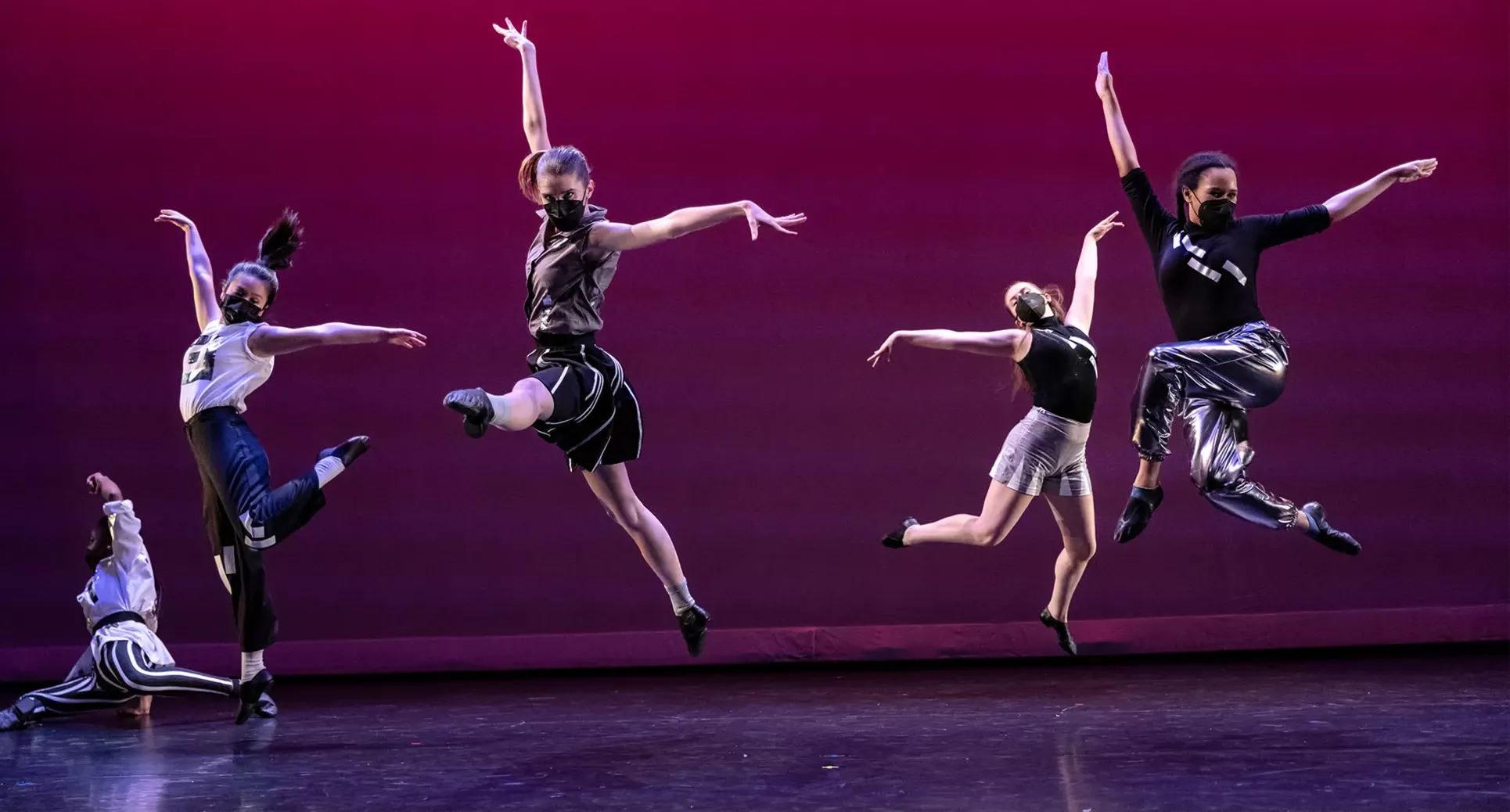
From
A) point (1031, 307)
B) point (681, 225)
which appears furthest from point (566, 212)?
point (1031, 307)

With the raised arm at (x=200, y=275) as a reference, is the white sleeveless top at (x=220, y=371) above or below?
below

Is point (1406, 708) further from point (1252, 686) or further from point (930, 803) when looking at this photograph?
point (930, 803)

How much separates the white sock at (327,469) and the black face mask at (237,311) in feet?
1.92

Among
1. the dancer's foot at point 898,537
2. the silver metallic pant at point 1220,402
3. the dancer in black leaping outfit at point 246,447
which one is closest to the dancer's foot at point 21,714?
the dancer in black leaping outfit at point 246,447

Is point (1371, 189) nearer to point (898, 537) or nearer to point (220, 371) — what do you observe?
point (898, 537)

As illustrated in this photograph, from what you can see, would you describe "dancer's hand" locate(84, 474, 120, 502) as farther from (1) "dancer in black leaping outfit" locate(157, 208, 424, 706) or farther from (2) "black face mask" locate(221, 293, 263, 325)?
(2) "black face mask" locate(221, 293, 263, 325)

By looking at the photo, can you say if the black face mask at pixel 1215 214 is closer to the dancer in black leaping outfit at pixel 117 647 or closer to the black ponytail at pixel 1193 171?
the black ponytail at pixel 1193 171

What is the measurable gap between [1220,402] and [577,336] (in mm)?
1960

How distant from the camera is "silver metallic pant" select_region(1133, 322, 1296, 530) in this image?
427 centimetres

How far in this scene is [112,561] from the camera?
5375 mm

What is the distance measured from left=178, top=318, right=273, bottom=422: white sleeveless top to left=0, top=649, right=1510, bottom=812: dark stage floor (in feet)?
3.66

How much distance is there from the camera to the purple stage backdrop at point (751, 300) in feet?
20.3

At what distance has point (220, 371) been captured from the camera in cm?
462

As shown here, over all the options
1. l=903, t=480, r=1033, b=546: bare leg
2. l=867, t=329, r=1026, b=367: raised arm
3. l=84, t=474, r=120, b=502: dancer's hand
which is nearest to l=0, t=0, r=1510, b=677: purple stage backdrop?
l=84, t=474, r=120, b=502: dancer's hand
